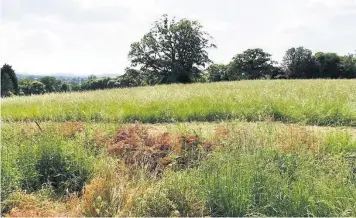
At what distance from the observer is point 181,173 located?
16.8 ft

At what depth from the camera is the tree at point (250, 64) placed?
83.5 meters

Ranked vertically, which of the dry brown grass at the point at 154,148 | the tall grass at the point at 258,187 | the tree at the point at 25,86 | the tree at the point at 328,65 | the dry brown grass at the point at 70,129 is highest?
the tree at the point at 328,65

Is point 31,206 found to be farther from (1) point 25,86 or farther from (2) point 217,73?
(1) point 25,86

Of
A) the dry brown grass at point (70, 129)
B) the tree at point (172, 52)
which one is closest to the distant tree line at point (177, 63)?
the tree at point (172, 52)

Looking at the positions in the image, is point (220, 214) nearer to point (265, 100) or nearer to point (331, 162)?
point (331, 162)

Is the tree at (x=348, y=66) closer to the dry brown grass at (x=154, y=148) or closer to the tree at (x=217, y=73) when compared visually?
the tree at (x=217, y=73)

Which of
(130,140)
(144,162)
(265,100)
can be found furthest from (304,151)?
(265,100)

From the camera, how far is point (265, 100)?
35.4 ft

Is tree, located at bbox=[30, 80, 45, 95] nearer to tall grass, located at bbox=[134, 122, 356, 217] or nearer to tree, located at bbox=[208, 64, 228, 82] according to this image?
tree, located at bbox=[208, 64, 228, 82]


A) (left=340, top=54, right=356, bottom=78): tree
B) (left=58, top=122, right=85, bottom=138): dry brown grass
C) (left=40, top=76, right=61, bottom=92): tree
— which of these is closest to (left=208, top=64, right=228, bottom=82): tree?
(left=340, top=54, right=356, bottom=78): tree

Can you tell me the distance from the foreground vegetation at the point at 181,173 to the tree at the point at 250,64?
7777cm

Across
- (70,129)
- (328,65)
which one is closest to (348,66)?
(328,65)

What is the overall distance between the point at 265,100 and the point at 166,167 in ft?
20.2

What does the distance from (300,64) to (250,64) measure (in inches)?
470
